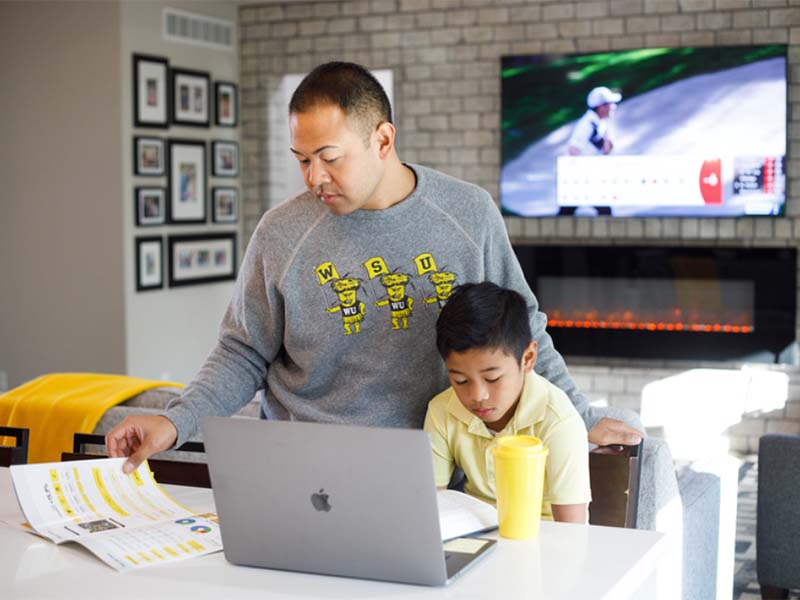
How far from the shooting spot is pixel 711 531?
310cm

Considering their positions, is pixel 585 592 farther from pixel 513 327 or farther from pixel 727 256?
pixel 727 256

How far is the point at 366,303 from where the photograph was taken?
2.32 m

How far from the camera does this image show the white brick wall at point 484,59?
619 centimetres

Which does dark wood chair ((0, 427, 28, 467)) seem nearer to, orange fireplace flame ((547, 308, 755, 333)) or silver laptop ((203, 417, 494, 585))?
silver laptop ((203, 417, 494, 585))

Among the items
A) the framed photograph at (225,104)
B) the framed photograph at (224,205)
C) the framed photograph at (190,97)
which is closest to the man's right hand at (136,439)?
the framed photograph at (190,97)

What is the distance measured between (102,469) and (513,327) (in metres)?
0.77

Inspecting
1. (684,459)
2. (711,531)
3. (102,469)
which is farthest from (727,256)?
(102,469)

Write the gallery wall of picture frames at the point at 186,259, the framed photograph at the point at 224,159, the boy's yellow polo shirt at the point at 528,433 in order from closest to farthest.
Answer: the boy's yellow polo shirt at the point at 528,433 < the gallery wall of picture frames at the point at 186,259 < the framed photograph at the point at 224,159

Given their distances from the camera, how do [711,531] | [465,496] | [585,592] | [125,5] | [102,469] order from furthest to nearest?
[125,5], [711,531], [102,469], [465,496], [585,592]

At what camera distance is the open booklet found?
1.78m

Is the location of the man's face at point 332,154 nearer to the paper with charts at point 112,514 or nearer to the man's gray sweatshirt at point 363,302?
the man's gray sweatshirt at point 363,302

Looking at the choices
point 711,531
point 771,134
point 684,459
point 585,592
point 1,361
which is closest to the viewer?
point 585,592

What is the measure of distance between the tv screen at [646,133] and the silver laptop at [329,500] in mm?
4828

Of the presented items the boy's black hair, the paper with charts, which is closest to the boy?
the boy's black hair
